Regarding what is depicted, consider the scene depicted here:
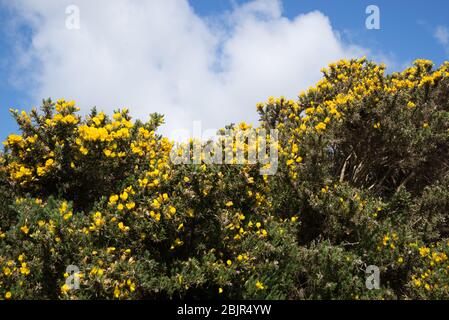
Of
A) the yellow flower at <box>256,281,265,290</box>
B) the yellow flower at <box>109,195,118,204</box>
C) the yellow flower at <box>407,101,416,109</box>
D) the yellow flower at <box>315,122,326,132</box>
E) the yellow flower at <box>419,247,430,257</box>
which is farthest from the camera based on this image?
the yellow flower at <box>407,101,416,109</box>

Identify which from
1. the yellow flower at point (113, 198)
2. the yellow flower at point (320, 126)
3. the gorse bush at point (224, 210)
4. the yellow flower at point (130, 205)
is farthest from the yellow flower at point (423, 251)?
the yellow flower at point (113, 198)

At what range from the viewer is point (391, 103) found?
26.2 ft

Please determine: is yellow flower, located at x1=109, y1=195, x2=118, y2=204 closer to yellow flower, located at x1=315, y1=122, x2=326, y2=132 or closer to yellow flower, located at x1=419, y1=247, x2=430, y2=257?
yellow flower, located at x1=315, y1=122, x2=326, y2=132

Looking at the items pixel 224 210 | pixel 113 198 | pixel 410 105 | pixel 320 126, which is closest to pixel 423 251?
pixel 320 126

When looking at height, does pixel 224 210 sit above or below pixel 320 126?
below

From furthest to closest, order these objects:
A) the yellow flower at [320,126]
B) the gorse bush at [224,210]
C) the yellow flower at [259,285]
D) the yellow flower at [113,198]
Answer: the yellow flower at [320,126], the yellow flower at [259,285], the yellow flower at [113,198], the gorse bush at [224,210]

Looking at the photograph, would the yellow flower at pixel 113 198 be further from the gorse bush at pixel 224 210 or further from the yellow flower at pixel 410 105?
the yellow flower at pixel 410 105

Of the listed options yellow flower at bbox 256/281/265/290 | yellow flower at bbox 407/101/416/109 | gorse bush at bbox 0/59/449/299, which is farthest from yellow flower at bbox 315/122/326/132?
yellow flower at bbox 256/281/265/290

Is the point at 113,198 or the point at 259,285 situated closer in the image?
the point at 113,198

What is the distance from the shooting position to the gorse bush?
470 centimetres

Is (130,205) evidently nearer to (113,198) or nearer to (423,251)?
(113,198)

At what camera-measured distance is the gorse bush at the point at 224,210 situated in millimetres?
4695

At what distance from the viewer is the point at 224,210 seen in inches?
197

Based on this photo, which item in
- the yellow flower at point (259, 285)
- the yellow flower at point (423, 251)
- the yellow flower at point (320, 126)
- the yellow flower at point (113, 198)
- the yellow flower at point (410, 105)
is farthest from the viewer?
the yellow flower at point (410, 105)
